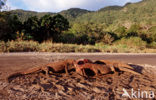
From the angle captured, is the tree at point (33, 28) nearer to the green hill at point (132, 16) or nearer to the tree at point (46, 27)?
the tree at point (46, 27)

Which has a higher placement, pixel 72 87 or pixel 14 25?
pixel 14 25

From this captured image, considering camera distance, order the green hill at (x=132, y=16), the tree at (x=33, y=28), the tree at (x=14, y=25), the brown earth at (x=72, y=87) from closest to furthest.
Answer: the brown earth at (x=72, y=87) < the tree at (x=14, y=25) < the tree at (x=33, y=28) < the green hill at (x=132, y=16)

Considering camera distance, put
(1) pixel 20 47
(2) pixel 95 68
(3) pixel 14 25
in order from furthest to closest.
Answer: (3) pixel 14 25 < (1) pixel 20 47 < (2) pixel 95 68

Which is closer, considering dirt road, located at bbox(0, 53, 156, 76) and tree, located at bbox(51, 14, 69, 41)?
→ dirt road, located at bbox(0, 53, 156, 76)

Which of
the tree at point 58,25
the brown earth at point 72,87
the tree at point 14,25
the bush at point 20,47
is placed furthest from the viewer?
the tree at point 58,25

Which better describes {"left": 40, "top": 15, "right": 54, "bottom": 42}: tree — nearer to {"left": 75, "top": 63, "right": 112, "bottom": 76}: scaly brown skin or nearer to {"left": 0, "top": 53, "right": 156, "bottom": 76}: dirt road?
{"left": 0, "top": 53, "right": 156, "bottom": 76}: dirt road

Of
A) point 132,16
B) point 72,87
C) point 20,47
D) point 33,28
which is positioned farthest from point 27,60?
point 132,16

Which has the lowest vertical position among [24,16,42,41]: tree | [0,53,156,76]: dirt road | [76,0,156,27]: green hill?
[0,53,156,76]: dirt road

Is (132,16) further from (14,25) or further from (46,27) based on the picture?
(14,25)

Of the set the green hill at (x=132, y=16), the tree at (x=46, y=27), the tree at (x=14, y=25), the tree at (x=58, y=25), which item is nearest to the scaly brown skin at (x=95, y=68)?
the tree at (x=14, y=25)

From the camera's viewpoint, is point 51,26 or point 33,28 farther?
point 51,26

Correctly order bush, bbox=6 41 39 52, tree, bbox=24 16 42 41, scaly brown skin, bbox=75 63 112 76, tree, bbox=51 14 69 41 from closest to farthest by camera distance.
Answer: scaly brown skin, bbox=75 63 112 76 → bush, bbox=6 41 39 52 → tree, bbox=24 16 42 41 → tree, bbox=51 14 69 41

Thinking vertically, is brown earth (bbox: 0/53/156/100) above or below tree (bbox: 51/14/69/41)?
below

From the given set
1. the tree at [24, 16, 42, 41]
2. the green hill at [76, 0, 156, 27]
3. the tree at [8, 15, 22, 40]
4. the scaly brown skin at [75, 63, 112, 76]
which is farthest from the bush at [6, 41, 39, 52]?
the green hill at [76, 0, 156, 27]
